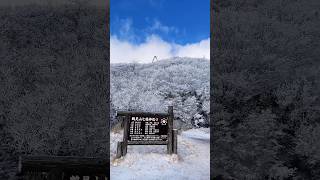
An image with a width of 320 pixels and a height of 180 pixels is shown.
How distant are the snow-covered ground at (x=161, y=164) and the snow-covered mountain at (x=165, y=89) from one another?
11.3ft

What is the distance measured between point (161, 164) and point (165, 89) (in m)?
8.01

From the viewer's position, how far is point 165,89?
54.6ft

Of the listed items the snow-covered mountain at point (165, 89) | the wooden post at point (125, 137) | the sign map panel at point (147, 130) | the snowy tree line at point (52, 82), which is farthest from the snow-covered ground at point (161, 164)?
the snow-covered mountain at point (165, 89)

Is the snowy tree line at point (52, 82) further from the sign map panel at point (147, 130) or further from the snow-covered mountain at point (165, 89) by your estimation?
the snow-covered mountain at point (165, 89)

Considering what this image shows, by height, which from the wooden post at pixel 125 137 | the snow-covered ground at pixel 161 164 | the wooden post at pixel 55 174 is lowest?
the snow-covered ground at pixel 161 164

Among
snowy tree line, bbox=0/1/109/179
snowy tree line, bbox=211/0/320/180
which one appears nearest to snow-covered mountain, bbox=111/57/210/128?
snowy tree line, bbox=0/1/109/179

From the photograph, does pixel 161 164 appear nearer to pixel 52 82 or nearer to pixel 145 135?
pixel 145 135

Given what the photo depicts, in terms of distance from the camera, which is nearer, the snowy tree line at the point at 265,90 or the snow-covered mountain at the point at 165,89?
the snowy tree line at the point at 265,90

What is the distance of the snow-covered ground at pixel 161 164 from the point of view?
821 centimetres

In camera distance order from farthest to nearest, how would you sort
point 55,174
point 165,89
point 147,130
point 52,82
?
point 165,89 → point 52,82 → point 147,130 → point 55,174

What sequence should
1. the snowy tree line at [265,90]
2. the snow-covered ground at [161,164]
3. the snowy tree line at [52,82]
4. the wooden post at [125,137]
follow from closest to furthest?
the snow-covered ground at [161,164], the snowy tree line at [265,90], the wooden post at [125,137], the snowy tree line at [52,82]

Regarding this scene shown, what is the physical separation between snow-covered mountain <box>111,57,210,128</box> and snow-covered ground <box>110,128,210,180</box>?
11.3 ft

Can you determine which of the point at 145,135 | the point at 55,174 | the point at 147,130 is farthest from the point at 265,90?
the point at 55,174

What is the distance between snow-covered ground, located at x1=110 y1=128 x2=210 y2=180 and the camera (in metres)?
8.21
